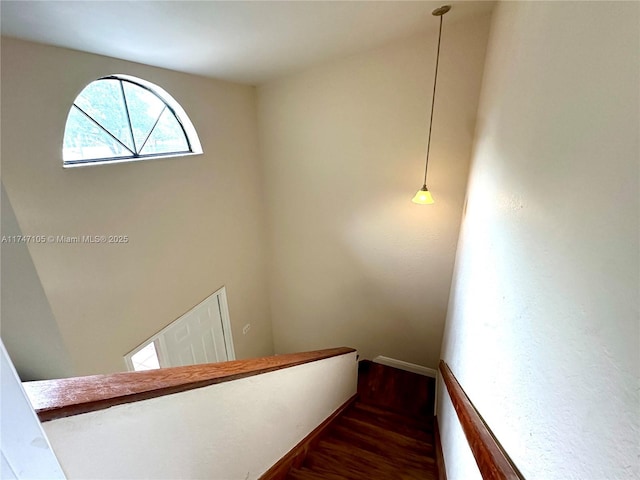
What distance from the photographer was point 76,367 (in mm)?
2047

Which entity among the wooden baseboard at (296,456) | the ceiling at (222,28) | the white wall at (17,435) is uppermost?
the ceiling at (222,28)

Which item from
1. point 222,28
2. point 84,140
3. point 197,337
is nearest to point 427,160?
point 222,28

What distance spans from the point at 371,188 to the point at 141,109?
7.27 ft

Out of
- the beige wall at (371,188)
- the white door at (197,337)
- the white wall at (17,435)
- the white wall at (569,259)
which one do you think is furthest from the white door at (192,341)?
the white wall at (569,259)

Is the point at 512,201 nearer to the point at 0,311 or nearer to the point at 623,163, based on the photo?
the point at 623,163

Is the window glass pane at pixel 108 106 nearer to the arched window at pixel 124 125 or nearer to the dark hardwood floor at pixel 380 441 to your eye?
the arched window at pixel 124 125

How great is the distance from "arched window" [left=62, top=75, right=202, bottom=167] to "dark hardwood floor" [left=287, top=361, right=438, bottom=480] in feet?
7.76

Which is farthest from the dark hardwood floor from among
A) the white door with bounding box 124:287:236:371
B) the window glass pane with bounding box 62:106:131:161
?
the window glass pane with bounding box 62:106:131:161

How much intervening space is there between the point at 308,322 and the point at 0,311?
316 centimetres

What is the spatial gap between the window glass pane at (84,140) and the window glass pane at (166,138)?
0.29 m

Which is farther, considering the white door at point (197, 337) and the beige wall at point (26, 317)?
the white door at point (197, 337)

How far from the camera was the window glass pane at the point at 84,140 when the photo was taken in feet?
6.37

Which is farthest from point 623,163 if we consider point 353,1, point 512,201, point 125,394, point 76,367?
point 76,367

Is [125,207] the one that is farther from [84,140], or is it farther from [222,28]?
[222,28]
